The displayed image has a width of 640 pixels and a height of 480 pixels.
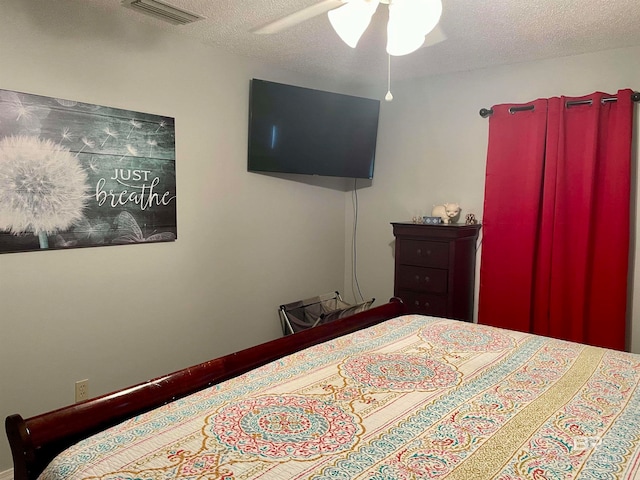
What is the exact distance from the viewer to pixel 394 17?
1.66 meters

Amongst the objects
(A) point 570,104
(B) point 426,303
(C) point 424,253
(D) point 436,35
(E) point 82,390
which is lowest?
(E) point 82,390

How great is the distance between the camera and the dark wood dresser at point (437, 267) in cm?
313

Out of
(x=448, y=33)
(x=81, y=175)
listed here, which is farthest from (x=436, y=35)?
(x=81, y=175)

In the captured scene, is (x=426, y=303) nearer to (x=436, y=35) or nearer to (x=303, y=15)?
(x=436, y=35)

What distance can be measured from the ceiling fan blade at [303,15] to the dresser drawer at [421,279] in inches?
74.4

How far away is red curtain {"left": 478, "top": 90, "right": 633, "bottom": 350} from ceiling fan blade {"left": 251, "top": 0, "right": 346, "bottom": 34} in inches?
73.3

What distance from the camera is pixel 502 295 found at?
127 inches

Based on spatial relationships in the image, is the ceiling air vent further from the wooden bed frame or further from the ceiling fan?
the wooden bed frame

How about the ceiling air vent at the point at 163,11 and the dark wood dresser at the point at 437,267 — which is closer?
the ceiling air vent at the point at 163,11

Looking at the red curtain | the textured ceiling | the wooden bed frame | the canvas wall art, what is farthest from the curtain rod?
the wooden bed frame

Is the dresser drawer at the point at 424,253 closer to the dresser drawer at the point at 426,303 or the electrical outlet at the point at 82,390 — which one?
the dresser drawer at the point at 426,303

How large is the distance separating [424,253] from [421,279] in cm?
18

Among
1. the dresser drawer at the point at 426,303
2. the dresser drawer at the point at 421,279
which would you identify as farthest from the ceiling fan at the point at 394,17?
the dresser drawer at the point at 426,303

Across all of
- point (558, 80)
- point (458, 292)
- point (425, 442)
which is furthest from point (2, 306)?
point (558, 80)
